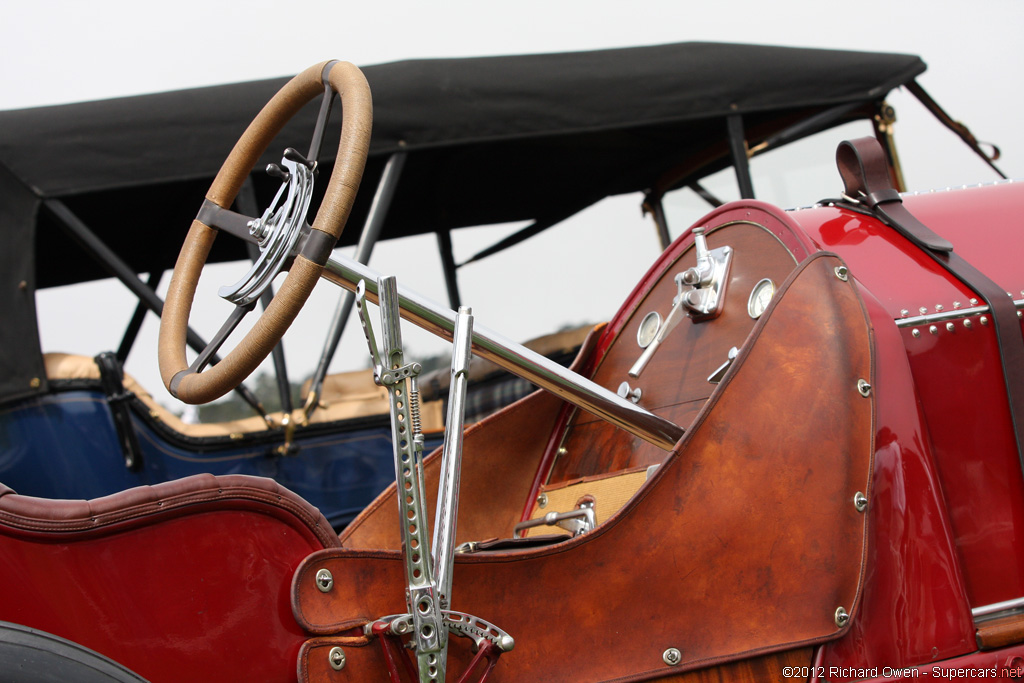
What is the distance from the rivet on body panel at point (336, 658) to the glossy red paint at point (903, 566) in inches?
27.2

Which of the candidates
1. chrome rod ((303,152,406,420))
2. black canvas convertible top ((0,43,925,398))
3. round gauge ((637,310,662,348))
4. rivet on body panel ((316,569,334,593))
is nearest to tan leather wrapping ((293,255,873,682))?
rivet on body panel ((316,569,334,593))

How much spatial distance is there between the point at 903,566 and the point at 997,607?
0.82ft

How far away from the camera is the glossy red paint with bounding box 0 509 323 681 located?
105 cm

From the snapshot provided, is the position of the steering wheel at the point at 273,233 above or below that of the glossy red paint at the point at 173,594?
above

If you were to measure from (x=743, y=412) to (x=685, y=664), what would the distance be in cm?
39

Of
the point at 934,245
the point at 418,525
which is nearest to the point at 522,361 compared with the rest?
the point at 418,525

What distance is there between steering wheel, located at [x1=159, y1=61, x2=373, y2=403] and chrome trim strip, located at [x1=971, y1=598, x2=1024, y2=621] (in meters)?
1.18

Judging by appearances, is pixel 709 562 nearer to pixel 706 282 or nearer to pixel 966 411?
pixel 966 411

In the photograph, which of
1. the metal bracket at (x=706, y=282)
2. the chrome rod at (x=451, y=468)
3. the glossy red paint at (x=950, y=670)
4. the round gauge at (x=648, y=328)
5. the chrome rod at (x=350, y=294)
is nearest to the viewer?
the chrome rod at (x=451, y=468)

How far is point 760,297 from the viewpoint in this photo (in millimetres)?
1662

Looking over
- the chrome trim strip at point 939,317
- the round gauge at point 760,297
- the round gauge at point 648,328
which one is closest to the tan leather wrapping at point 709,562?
the chrome trim strip at point 939,317

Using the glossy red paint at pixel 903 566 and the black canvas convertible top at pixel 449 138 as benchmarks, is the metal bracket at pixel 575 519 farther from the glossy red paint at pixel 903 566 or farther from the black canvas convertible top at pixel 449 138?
the black canvas convertible top at pixel 449 138

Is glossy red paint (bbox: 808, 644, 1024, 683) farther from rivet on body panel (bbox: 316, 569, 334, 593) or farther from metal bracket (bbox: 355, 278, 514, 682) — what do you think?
rivet on body panel (bbox: 316, 569, 334, 593)

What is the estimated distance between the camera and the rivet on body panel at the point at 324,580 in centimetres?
119
